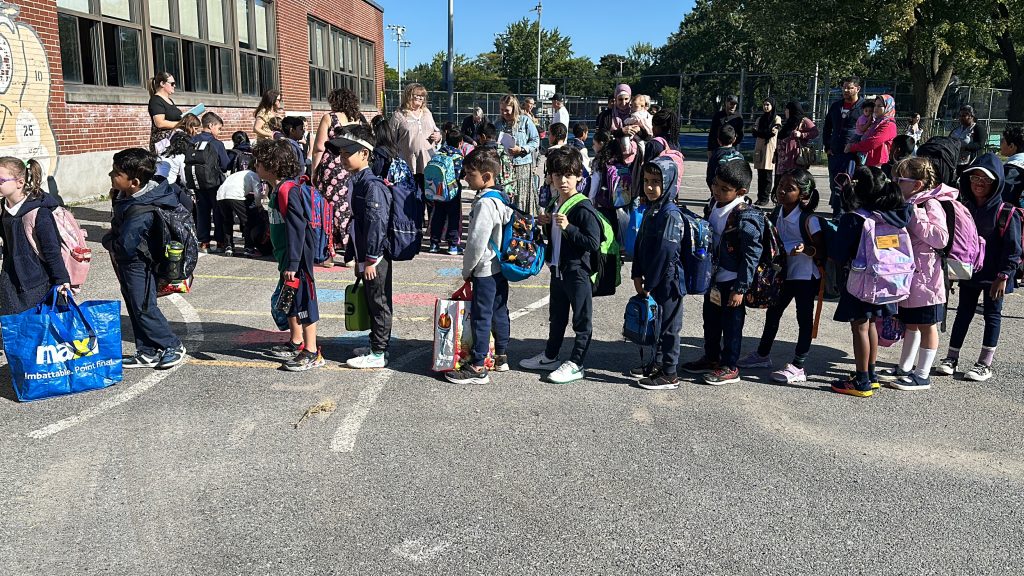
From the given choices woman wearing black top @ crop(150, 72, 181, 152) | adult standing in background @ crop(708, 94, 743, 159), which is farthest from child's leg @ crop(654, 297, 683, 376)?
adult standing in background @ crop(708, 94, 743, 159)

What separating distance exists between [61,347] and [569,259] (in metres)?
3.33

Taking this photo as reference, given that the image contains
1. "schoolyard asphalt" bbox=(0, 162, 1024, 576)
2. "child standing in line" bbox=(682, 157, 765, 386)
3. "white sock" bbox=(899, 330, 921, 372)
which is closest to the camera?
"schoolyard asphalt" bbox=(0, 162, 1024, 576)

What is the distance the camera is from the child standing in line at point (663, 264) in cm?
521

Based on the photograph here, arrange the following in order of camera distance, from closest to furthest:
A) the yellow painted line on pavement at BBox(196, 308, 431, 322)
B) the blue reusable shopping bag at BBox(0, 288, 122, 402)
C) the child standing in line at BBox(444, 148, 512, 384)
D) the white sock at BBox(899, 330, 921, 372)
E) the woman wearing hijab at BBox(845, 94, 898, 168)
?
the blue reusable shopping bag at BBox(0, 288, 122, 402), the child standing in line at BBox(444, 148, 512, 384), the white sock at BBox(899, 330, 921, 372), the yellow painted line on pavement at BBox(196, 308, 431, 322), the woman wearing hijab at BBox(845, 94, 898, 168)

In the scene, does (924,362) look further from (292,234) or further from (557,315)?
(292,234)

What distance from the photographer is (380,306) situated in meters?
5.73

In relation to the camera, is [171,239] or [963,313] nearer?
[171,239]

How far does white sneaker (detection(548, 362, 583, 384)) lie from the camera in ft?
18.4

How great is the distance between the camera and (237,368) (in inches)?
227

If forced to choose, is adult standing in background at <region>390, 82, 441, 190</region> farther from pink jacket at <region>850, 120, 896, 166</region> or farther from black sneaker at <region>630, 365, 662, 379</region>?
pink jacket at <region>850, 120, 896, 166</region>

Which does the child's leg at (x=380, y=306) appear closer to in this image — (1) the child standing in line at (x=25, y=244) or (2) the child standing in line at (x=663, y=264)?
(2) the child standing in line at (x=663, y=264)

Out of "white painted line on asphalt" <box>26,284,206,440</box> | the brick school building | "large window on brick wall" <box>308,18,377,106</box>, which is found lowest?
"white painted line on asphalt" <box>26,284,206,440</box>

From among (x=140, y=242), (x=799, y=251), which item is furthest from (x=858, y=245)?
(x=140, y=242)

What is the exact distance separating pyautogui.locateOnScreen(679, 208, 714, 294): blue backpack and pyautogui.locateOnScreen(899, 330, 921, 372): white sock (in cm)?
148
